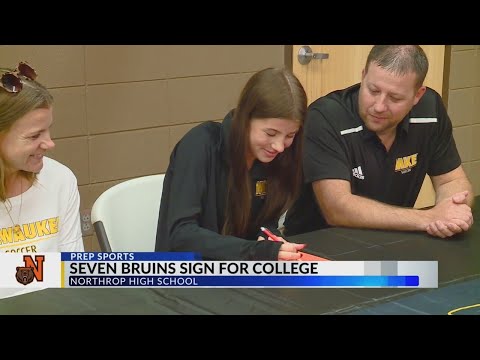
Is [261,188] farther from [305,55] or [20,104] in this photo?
[20,104]

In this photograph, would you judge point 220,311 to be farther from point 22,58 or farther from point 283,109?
point 22,58

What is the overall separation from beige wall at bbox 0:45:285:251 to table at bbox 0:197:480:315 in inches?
7.6

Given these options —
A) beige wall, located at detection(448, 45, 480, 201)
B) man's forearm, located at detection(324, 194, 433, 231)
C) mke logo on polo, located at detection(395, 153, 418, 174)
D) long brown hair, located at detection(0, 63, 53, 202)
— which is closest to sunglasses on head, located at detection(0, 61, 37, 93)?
long brown hair, located at detection(0, 63, 53, 202)

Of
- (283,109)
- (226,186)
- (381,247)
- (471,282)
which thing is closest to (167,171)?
(226,186)

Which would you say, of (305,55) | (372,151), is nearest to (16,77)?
(305,55)

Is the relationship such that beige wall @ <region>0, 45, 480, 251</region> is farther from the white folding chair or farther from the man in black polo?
the man in black polo

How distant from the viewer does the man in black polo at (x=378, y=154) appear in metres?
2.25

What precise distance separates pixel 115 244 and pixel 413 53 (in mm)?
866

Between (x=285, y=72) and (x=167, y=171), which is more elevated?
(x=285, y=72)

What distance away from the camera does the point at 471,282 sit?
6.82ft

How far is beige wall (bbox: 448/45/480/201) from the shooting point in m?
2.38

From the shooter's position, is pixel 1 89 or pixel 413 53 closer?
pixel 1 89

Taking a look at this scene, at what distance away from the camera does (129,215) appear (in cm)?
225

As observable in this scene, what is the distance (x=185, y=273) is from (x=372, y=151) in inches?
23.6
